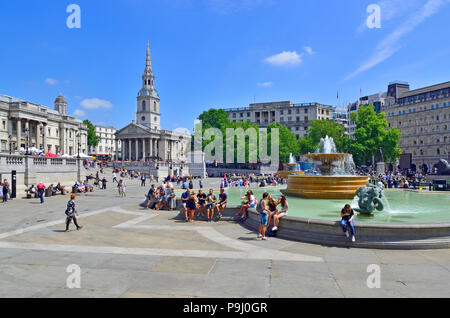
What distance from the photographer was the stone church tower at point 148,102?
128363 mm

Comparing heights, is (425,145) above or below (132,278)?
above

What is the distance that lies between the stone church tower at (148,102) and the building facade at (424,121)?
84.2 meters

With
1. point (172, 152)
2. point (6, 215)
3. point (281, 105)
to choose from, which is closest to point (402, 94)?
point (281, 105)

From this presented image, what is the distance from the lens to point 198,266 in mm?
8141

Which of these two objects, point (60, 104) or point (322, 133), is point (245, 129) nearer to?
point (322, 133)

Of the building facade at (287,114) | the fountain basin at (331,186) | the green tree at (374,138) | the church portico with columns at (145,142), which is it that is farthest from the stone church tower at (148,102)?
the fountain basin at (331,186)

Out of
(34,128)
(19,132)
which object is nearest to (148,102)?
(34,128)

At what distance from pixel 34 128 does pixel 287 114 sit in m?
74.0

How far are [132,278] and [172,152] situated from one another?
395 feet

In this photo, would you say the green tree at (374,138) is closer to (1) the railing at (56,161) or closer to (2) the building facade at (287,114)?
(2) the building facade at (287,114)

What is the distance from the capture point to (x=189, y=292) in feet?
21.0

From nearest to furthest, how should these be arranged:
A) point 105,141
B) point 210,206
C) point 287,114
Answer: point 210,206 → point 287,114 → point 105,141
